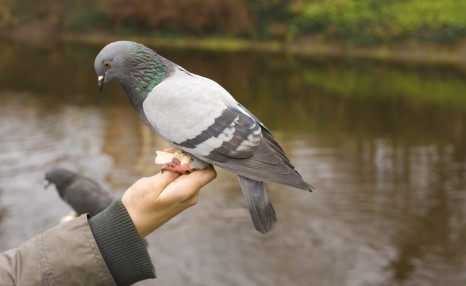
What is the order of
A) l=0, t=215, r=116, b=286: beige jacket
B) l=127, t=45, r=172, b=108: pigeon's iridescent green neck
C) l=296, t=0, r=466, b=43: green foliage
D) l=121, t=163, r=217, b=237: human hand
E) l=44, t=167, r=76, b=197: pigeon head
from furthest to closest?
1. l=296, t=0, r=466, b=43: green foliage
2. l=44, t=167, r=76, b=197: pigeon head
3. l=127, t=45, r=172, b=108: pigeon's iridescent green neck
4. l=121, t=163, r=217, b=237: human hand
5. l=0, t=215, r=116, b=286: beige jacket

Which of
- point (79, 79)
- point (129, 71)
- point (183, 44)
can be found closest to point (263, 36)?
point (183, 44)

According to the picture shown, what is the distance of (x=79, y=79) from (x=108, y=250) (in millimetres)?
16398

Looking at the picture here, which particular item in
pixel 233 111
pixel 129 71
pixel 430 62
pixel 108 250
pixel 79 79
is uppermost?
pixel 129 71

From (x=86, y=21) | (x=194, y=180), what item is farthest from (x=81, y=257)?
(x=86, y=21)

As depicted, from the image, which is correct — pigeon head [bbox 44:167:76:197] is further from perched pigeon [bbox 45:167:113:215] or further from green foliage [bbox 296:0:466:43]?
green foliage [bbox 296:0:466:43]

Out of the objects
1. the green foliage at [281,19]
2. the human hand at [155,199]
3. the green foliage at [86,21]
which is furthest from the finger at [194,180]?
the green foliage at [86,21]

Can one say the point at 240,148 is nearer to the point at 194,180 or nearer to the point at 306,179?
the point at 194,180

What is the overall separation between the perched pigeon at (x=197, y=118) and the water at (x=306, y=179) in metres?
3.60

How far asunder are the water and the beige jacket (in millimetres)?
3812

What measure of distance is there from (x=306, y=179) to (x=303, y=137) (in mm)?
2595

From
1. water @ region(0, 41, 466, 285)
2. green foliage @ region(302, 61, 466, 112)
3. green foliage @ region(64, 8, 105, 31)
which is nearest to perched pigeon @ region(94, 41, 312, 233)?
water @ region(0, 41, 466, 285)

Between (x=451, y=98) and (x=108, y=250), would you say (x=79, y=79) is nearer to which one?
(x=451, y=98)

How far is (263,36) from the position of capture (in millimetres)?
26531

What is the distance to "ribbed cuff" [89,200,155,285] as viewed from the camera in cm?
194
